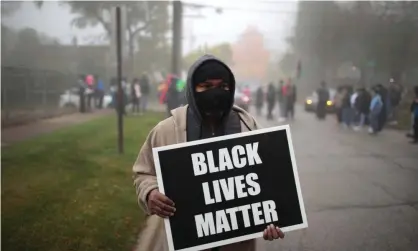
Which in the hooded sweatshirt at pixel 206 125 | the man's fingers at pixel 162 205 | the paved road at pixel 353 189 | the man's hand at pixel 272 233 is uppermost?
the hooded sweatshirt at pixel 206 125

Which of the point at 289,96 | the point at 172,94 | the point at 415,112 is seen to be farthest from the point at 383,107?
the point at 172,94

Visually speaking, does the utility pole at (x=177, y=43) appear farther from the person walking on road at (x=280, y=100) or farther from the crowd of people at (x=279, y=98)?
the person walking on road at (x=280, y=100)

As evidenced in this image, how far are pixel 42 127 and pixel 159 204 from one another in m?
1.56

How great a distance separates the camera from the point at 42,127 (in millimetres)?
2752

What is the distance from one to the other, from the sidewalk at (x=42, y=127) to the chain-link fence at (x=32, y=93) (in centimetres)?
4

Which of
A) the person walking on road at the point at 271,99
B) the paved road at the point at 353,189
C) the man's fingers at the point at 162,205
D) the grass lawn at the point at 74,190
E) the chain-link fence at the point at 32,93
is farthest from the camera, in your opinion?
the person walking on road at the point at 271,99

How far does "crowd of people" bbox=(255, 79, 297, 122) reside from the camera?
278 centimetres

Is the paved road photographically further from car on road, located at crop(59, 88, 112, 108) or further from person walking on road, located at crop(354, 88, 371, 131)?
car on road, located at crop(59, 88, 112, 108)

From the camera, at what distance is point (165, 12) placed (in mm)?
2701

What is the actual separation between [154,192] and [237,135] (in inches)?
12.5

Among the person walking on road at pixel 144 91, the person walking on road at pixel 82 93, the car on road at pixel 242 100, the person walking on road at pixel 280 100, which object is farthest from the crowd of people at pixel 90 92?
the person walking on road at pixel 280 100

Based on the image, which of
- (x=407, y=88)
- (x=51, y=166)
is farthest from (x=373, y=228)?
(x=51, y=166)

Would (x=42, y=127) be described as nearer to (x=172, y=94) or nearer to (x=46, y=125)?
(x=46, y=125)

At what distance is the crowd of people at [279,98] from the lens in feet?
9.12
